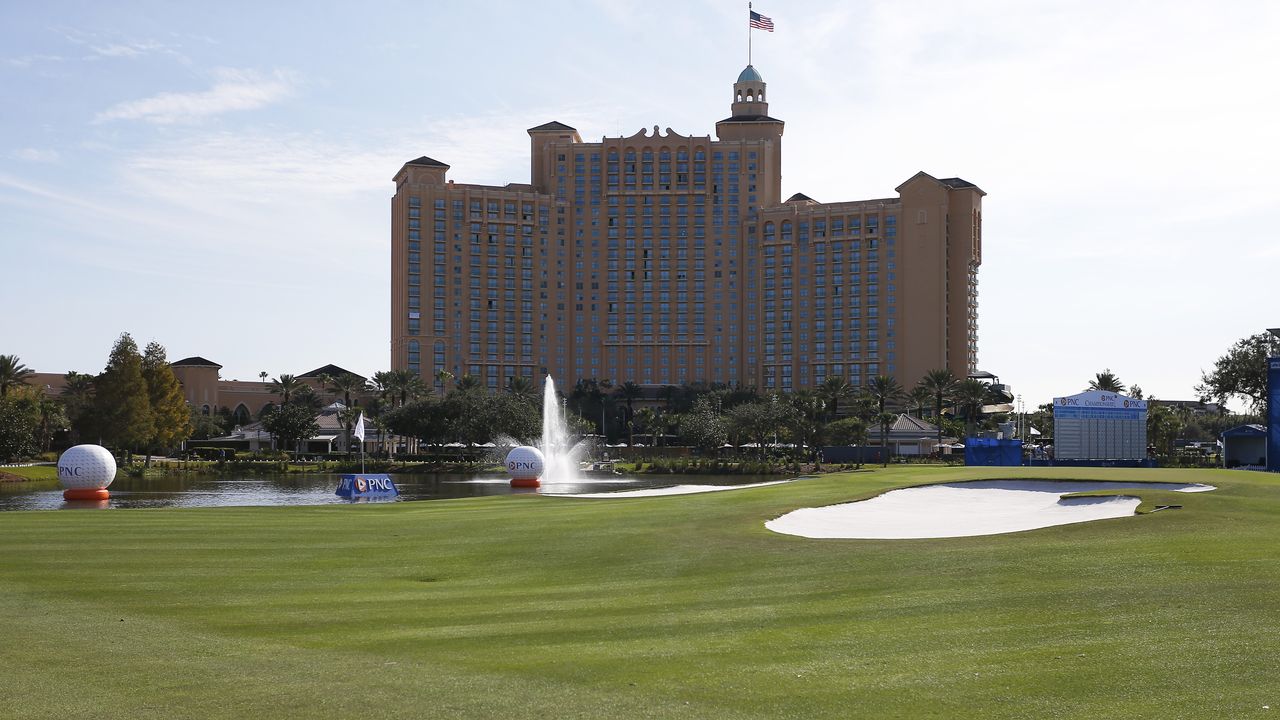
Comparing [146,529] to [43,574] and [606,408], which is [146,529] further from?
[606,408]

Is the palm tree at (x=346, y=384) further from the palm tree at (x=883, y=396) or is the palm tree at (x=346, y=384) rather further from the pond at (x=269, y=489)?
the palm tree at (x=883, y=396)

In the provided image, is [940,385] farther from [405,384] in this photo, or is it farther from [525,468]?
[525,468]

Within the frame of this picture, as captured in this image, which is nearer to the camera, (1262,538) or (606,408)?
(1262,538)

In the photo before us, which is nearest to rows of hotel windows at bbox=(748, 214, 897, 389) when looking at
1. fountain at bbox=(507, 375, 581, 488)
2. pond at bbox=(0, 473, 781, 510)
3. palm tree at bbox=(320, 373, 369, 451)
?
fountain at bbox=(507, 375, 581, 488)

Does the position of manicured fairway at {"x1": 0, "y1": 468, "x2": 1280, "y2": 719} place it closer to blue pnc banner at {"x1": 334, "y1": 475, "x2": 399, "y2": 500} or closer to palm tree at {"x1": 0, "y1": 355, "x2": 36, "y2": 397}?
blue pnc banner at {"x1": 334, "y1": 475, "x2": 399, "y2": 500}

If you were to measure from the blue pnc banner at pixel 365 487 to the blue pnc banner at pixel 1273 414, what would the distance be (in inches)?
1795

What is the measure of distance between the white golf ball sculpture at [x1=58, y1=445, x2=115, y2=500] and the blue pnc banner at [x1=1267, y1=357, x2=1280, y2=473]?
58.4m

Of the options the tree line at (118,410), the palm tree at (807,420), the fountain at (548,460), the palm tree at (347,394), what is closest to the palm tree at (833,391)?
the palm tree at (807,420)

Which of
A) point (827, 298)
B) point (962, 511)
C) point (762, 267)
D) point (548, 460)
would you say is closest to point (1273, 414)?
point (962, 511)

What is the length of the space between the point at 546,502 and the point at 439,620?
21.1 metres

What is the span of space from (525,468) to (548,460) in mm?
37937

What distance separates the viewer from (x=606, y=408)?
186 meters

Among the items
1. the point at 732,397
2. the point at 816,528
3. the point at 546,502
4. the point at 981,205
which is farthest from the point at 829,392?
the point at 816,528

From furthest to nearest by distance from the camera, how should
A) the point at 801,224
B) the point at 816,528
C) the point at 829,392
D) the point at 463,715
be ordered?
the point at 801,224 → the point at 829,392 → the point at 816,528 → the point at 463,715
